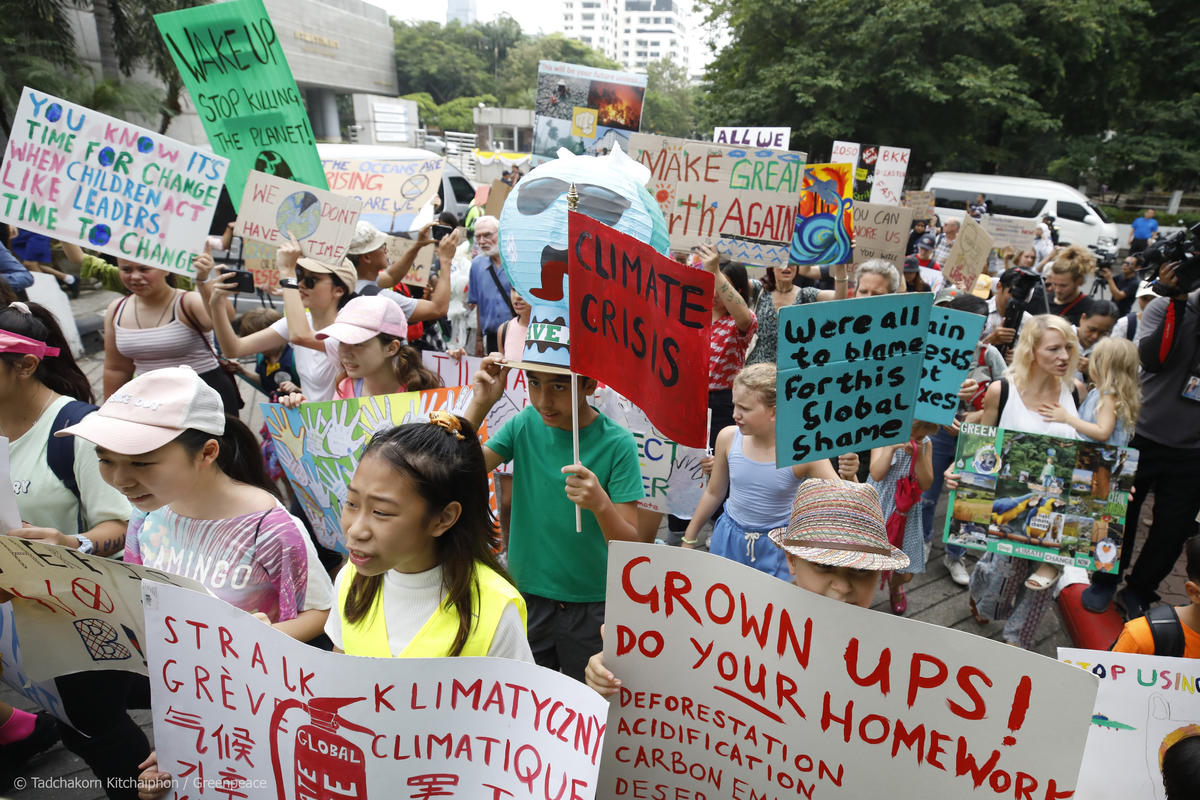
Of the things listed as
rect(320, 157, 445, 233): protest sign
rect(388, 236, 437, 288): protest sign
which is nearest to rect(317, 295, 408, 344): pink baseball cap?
rect(388, 236, 437, 288): protest sign

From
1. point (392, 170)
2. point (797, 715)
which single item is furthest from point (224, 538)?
point (392, 170)

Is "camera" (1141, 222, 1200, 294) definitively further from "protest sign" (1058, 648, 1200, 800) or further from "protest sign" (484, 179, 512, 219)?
"protest sign" (484, 179, 512, 219)

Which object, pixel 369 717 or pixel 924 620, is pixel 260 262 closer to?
pixel 369 717

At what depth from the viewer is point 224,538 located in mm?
2023

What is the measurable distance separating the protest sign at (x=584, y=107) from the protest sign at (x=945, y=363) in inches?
189

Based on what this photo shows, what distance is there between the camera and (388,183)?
7055 mm

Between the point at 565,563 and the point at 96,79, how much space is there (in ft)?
76.4

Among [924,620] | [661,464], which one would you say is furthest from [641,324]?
[924,620]

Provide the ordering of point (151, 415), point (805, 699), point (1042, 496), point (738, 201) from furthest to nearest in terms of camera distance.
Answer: point (738, 201), point (1042, 496), point (151, 415), point (805, 699)

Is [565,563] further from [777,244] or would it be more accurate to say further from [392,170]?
[392,170]

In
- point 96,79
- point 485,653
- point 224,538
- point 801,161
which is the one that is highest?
point 96,79

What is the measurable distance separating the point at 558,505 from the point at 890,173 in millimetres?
10110

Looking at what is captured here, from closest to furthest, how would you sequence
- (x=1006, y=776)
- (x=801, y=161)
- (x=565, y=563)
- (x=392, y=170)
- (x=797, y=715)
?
(x=1006, y=776)
(x=797, y=715)
(x=565, y=563)
(x=801, y=161)
(x=392, y=170)

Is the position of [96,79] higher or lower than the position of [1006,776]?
higher
